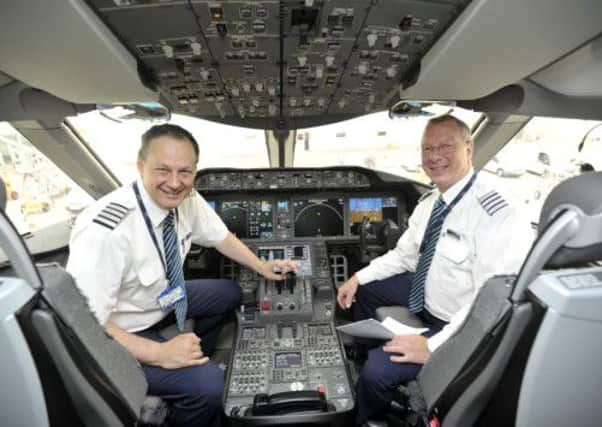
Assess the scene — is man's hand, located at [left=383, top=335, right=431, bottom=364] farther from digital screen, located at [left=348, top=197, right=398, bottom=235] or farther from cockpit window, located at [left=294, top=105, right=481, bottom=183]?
cockpit window, located at [left=294, top=105, right=481, bottom=183]

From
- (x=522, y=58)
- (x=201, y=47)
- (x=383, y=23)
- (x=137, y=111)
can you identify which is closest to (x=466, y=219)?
(x=522, y=58)

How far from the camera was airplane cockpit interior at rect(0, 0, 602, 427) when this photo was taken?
750 millimetres

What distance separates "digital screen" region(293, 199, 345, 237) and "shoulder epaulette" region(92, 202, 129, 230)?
141cm

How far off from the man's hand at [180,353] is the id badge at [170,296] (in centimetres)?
18

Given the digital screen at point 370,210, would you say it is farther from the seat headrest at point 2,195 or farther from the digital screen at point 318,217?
the seat headrest at point 2,195

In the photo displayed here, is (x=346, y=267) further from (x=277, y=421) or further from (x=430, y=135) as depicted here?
(x=277, y=421)

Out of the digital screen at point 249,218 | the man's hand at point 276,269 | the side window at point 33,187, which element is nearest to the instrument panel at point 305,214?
the digital screen at point 249,218

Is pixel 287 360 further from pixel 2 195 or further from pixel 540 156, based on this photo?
pixel 540 156

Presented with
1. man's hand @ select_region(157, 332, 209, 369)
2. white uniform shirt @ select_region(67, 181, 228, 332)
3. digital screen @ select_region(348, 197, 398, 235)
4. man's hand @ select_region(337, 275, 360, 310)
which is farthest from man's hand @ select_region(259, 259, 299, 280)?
digital screen @ select_region(348, 197, 398, 235)

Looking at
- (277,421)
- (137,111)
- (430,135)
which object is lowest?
(277,421)

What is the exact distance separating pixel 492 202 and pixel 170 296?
148 centimetres

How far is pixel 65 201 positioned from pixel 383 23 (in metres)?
3.00

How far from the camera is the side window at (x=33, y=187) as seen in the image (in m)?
2.40

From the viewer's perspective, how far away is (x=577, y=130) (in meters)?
2.51
